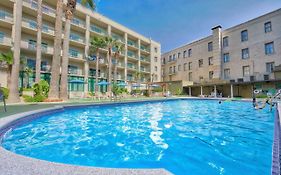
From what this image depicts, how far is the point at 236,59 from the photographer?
29.9m

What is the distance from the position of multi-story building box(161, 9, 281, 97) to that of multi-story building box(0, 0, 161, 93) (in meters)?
8.88

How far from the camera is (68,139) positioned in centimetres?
518

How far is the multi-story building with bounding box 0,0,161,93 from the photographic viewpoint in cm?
2156

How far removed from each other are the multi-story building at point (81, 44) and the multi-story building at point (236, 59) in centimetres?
888

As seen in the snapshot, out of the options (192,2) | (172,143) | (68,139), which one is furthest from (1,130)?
(192,2)

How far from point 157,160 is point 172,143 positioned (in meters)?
1.35

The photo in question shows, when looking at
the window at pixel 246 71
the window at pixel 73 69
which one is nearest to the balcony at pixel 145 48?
the window at pixel 73 69

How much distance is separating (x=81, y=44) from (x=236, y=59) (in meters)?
26.6

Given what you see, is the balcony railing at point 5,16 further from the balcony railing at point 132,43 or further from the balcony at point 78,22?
the balcony railing at point 132,43

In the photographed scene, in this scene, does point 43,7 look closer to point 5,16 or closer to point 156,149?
point 5,16

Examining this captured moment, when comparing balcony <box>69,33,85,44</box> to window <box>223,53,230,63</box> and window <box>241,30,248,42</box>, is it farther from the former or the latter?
window <box>241,30,248,42</box>

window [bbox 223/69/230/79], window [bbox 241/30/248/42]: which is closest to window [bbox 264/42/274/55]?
window [bbox 241/30/248/42]

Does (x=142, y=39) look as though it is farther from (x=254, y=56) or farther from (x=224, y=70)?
(x=254, y=56)

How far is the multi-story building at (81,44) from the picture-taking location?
849 inches
